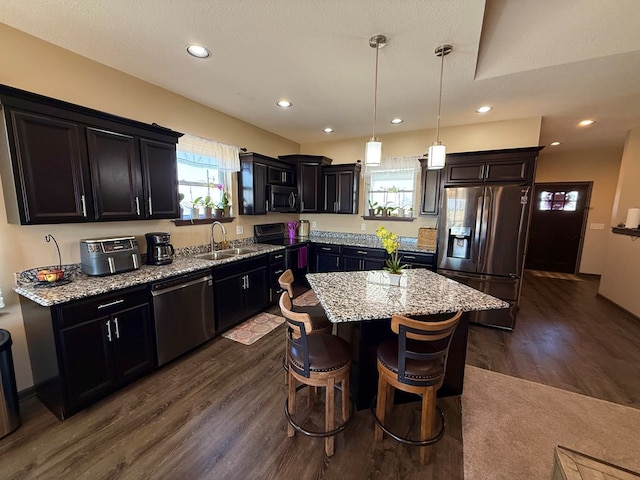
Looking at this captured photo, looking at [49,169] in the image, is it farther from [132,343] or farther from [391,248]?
[391,248]

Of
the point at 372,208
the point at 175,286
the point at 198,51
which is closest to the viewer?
the point at 198,51

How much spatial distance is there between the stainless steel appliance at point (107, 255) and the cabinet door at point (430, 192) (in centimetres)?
389

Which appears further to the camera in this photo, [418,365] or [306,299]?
[306,299]

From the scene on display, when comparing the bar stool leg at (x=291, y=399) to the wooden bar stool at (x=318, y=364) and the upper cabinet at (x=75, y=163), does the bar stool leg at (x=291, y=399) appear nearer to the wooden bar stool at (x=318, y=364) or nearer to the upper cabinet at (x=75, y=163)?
the wooden bar stool at (x=318, y=364)

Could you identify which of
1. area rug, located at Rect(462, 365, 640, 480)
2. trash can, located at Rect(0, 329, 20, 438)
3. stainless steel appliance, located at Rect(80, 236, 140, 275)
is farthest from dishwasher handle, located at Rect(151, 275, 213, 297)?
area rug, located at Rect(462, 365, 640, 480)

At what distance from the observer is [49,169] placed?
1.96 metres

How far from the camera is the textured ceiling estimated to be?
69.1 inches

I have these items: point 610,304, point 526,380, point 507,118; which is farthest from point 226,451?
point 610,304

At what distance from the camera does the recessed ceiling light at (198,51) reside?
2.14m

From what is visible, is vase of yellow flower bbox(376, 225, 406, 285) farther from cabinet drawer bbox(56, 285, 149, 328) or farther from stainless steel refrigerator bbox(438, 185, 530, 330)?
cabinet drawer bbox(56, 285, 149, 328)

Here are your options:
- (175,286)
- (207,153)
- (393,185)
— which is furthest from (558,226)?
(175,286)

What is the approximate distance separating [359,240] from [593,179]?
567 centimetres

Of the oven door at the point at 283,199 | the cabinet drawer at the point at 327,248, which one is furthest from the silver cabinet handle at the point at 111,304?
the cabinet drawer at the point at 327,248

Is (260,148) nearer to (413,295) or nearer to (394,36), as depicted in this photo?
(394,36)
